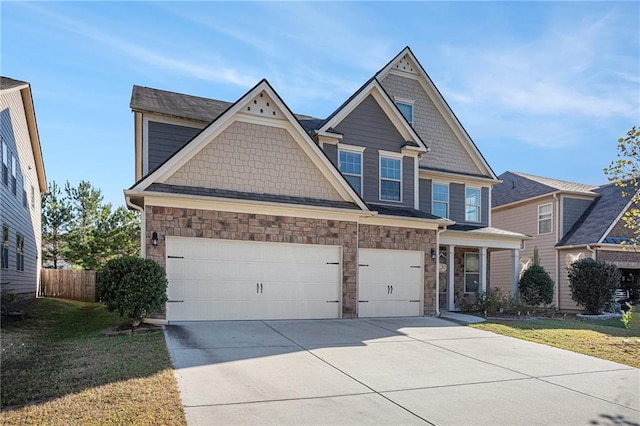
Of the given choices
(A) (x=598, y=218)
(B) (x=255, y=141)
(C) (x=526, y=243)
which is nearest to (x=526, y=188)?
(C) (x=526, y=243)

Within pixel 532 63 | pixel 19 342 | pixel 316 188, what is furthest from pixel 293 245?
pixel 532 63

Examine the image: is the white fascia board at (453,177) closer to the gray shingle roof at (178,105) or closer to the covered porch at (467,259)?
the covered porch at (467,259)

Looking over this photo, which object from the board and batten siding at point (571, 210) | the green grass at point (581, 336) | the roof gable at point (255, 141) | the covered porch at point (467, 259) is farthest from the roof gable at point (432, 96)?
the green grass at point (581, 336)

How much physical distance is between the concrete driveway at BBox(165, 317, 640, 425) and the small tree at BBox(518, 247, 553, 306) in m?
6.65

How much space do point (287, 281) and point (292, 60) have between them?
6.26 m

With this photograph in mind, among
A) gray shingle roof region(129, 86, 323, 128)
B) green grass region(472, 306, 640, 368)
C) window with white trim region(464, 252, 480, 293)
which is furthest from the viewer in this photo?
window with white trim region(464, 252, 480, 293)

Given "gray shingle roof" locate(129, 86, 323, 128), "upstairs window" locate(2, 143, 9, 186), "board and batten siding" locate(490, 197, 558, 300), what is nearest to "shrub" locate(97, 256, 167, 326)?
"gray shingle roof" locate(129, 86, 323, 128)

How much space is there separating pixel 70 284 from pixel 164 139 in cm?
1177

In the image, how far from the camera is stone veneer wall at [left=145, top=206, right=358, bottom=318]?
10688mm

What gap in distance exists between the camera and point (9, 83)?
14.1 m

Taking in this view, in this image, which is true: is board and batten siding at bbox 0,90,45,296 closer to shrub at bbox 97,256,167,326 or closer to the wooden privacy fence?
the wooden privacy fence

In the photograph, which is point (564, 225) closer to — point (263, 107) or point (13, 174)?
point (263, 107)

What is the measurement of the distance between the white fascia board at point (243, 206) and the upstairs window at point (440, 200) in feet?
18.8

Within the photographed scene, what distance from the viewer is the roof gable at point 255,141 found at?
11.0m
